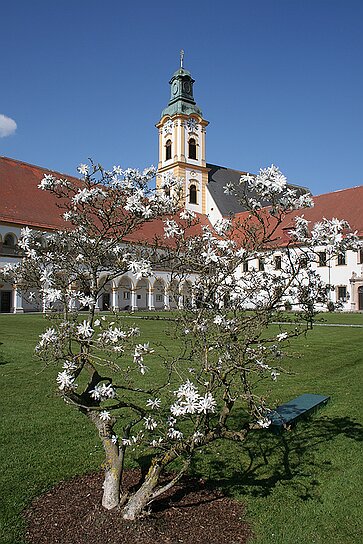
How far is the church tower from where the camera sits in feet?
164

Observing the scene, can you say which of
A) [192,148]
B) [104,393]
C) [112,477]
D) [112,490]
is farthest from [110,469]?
[192,148]

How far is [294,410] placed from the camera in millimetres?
7293

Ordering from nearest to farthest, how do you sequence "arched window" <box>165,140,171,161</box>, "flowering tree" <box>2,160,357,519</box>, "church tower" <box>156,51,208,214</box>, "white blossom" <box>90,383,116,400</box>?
"white blossom" <box>90,383,116,400</box>, "flowering tree" <box>2,160,357,519</box>, "church tower" <box>156,51,208,214</box>, "arched window" <box>165,140,171,161</box>

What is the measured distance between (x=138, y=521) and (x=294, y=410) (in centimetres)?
375

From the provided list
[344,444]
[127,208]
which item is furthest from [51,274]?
[344,444]

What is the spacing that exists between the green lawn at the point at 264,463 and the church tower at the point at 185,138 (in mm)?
42340

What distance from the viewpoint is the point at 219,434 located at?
14.5ft

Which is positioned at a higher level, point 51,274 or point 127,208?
point 127,208

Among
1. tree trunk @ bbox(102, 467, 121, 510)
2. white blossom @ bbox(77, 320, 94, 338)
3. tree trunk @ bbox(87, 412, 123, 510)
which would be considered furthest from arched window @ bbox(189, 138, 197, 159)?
white blossom @ bbox(77, 320, 94, 338)

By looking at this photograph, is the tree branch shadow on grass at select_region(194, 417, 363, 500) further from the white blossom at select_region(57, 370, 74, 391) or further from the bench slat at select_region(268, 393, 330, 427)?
the white blossom at select_region(57, 370, 74, 391)

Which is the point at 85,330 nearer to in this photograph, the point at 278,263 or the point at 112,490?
the point at 112,490

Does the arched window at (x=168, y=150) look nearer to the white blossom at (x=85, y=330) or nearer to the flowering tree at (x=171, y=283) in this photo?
the flowering tree at (x=171, y=283)

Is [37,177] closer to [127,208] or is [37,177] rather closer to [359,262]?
[359,262]

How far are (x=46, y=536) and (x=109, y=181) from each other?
309 cm
